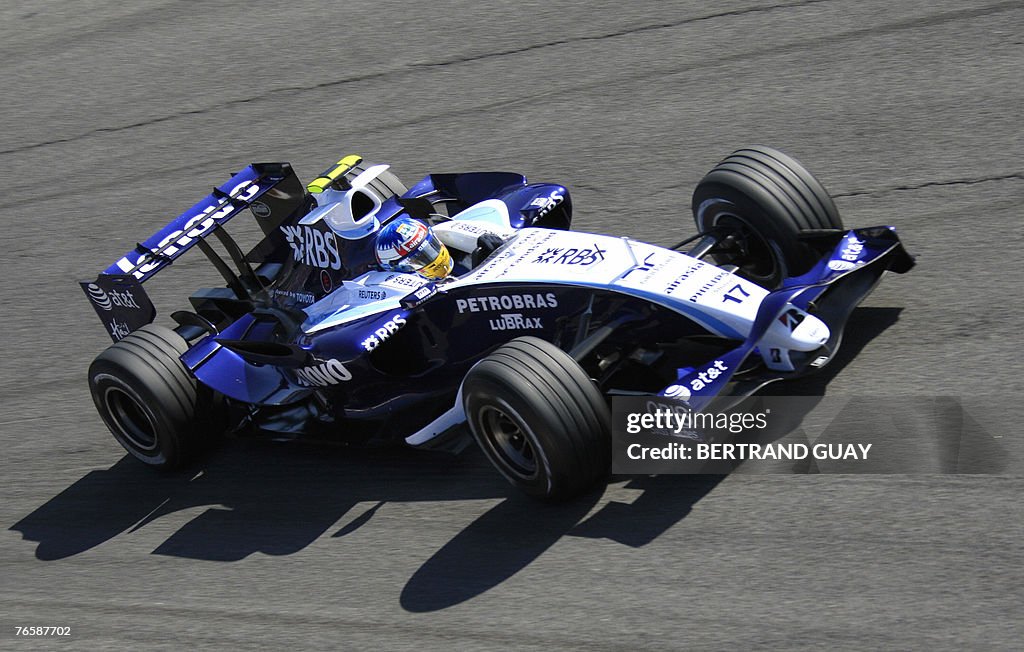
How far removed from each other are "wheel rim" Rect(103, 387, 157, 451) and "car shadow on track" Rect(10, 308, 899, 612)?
0.23m

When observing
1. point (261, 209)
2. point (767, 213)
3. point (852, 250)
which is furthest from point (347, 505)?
point (852, 250)

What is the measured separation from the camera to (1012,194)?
8.20 metres

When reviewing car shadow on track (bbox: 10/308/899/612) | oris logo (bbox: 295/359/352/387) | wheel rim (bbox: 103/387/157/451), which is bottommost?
car shadow on track (bbox: 10/308/899/612)

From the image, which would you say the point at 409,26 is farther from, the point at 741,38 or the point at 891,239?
the point at 891,239

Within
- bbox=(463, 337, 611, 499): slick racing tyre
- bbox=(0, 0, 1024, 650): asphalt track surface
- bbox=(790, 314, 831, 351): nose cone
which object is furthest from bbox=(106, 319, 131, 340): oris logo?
bbox=(790, 314, 831, 351): nose cone

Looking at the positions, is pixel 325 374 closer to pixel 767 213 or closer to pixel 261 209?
pixel 261 209

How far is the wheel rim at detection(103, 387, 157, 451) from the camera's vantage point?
7543 mm

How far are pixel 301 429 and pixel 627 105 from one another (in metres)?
4.53

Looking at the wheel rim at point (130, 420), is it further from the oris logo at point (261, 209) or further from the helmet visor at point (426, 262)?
the helmet visor at point (426, 262)

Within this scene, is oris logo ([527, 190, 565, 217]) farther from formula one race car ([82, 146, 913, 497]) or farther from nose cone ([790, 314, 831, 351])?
nose cone ([790, 314, 831, 351])

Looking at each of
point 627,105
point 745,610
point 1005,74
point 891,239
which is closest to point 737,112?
point 627,105

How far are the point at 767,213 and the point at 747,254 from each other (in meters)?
0.43

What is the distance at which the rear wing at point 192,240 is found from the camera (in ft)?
25.4

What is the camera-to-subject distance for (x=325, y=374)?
6977 millimetres
